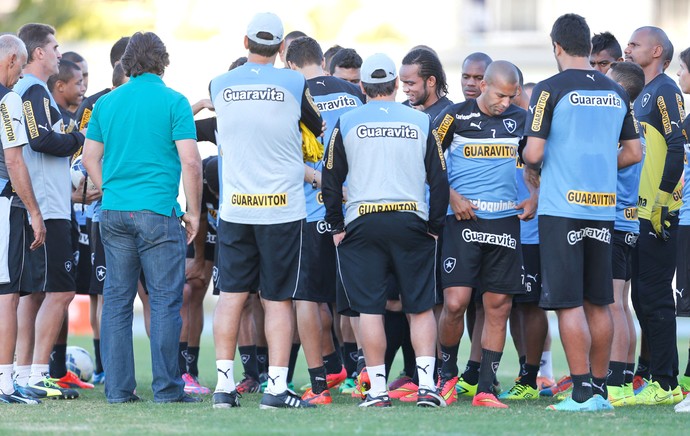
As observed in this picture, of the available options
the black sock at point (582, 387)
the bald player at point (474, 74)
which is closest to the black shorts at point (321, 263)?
the bald player at point (474, 74)

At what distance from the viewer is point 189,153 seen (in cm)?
842

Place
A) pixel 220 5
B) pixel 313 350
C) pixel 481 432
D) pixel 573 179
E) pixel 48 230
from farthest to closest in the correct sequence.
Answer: pixel 220 5 → pixel 48 230 → pixel 313 350 → pixel 573 179 → pixel 481 432

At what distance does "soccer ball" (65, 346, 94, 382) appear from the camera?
11.0 m

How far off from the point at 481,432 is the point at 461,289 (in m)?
2.15

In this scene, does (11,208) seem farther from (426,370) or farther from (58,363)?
(426,370)

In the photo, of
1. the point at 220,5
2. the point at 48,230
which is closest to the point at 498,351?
the point at 48,230

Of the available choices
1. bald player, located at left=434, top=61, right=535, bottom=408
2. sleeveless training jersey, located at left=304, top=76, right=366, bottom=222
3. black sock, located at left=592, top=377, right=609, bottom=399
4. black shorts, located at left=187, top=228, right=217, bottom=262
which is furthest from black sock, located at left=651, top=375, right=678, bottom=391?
black shorts, located at left=187, top=228, right=217, bottom=262

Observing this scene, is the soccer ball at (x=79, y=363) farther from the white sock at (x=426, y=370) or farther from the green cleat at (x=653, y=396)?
the green cleat at (x=653, y=396)

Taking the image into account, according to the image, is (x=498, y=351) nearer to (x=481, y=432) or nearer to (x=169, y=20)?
(x=481, y=432)

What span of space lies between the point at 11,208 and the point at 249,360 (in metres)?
2.44

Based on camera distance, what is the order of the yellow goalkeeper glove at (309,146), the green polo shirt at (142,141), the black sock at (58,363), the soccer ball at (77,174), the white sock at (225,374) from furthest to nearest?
1. the black sock at (58,363)
2. the soccer ball at (77,174)
3. the green polo shirt at (142,141)
4. the yellow goalkeeper glove at (309,146)
5. the white sock at (225,374)

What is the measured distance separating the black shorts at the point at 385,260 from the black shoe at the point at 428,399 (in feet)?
1.88

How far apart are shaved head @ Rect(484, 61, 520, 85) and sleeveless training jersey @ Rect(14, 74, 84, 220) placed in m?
3.26

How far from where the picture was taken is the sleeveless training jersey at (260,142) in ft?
26.2
